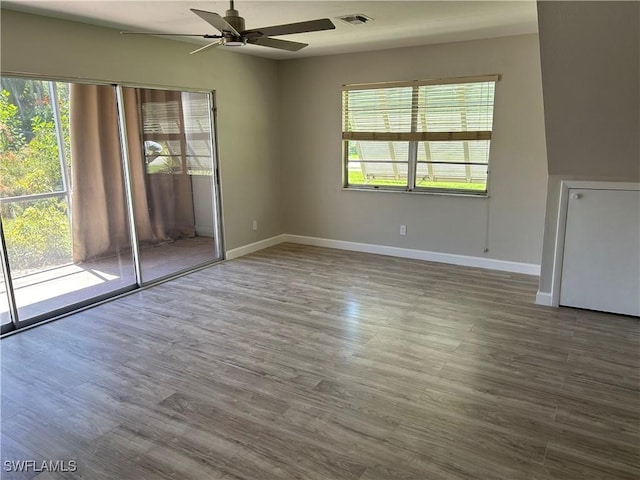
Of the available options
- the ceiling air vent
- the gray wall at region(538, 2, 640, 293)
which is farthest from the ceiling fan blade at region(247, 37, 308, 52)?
the gray wall at region(538, 2, 640, 293)

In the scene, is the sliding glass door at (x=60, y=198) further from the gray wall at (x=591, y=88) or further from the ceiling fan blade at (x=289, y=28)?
the gray wall at (x=591, y=88)

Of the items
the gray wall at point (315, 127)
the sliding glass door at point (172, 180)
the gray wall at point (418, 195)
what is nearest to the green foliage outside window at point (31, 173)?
the gray wall at point (315, 127)

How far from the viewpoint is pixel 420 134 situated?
16.8ft

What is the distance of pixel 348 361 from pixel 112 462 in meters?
1.52

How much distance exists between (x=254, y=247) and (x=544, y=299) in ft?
11.6

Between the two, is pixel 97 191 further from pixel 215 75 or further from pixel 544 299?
pixel 544 299

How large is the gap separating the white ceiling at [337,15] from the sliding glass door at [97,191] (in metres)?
0.69

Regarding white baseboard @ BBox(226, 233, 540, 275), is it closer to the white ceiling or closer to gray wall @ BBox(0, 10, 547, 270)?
gray wall @ BBox(0, 10, 547, 270)

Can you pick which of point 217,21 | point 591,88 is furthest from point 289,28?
point 591,88

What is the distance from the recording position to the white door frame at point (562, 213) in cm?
355

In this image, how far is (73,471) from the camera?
2074 mm

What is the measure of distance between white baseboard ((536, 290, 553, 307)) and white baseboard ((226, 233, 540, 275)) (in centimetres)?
90

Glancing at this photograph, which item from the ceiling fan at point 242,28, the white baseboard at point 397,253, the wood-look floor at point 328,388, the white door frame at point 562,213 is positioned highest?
the ceiling fan at point 242,28

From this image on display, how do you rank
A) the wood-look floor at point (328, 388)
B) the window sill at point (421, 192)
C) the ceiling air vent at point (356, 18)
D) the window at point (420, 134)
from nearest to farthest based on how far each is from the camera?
the wood-look floor at point (328, 388) → the ceiling air vent at point (356, 18) → the window at point (420, 134) → the window sill at point (421, 192)
